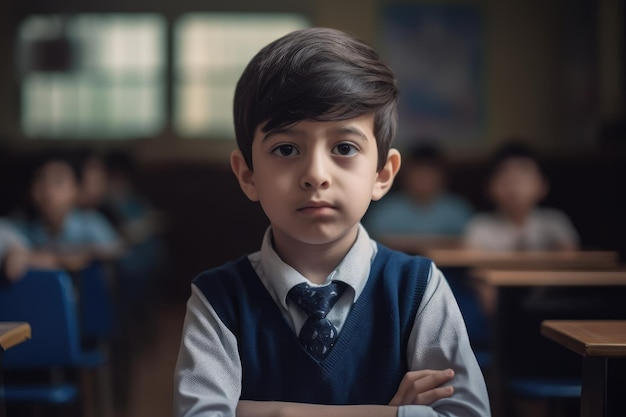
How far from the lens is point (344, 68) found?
109 cm

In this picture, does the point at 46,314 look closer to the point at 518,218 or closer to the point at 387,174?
the point at 387,174

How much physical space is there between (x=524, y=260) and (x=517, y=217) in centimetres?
92

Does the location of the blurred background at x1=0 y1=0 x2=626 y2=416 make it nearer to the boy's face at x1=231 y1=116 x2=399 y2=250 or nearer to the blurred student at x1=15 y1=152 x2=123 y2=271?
the blurred student at x1=15 y1=152 x2=123 y2=271

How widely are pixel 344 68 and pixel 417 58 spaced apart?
648 cm

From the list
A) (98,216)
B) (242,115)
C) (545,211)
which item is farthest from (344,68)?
(98,216)

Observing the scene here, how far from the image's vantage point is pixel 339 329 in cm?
113

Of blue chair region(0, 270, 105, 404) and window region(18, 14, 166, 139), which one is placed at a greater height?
window region(18, 14, 166, 139)

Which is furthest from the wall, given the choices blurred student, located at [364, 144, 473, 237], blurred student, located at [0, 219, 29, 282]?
blurred student, located at [0, 219, 29, 282]

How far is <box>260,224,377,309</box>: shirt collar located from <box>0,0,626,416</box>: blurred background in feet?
18.3

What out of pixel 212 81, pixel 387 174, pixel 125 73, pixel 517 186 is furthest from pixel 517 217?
pixel 125 73

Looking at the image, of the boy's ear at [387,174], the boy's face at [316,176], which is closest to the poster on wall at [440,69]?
the boy's ear at [387,174]

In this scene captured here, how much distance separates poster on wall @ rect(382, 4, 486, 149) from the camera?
291 inches

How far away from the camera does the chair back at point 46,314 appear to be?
2.16 m

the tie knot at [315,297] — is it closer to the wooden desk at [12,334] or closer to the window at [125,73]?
the wooden desk at [12,334]
